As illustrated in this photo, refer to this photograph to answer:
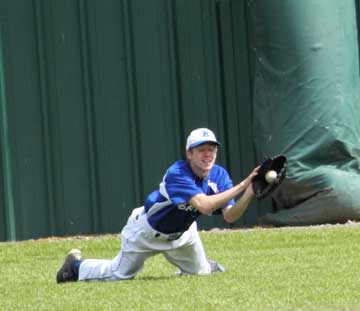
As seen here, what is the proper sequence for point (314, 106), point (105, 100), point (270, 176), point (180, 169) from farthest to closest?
1. point (105, 100)
2. point (314, 106)
3. point (180, 169)
4. point (270, 176)

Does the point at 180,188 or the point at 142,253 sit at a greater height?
the point at 180,188

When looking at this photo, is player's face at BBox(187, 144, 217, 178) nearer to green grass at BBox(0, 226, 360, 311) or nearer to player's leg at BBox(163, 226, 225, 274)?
player's leg at BBox(163, 226, 225, 274)

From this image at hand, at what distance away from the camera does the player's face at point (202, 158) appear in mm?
9492

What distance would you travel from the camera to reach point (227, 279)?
9703mm

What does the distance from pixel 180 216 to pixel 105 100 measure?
4725 mm

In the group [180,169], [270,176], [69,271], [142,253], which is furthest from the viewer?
[69,271]

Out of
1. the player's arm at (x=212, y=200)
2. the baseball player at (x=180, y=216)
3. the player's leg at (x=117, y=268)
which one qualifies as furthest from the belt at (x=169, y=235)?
the player's arm at (x=212, y=200)

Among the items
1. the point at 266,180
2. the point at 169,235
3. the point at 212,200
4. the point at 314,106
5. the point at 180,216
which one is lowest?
the point at 169,235

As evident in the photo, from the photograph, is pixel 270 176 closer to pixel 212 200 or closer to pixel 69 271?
pixel 212 200

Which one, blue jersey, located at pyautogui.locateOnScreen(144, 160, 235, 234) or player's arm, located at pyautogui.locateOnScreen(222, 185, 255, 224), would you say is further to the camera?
blue jersey, located at pyautogui.locateOnScreen(144, 160, 235, 234)

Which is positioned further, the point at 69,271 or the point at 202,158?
the point at 69,271

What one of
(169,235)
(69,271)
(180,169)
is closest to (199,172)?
(180,169)

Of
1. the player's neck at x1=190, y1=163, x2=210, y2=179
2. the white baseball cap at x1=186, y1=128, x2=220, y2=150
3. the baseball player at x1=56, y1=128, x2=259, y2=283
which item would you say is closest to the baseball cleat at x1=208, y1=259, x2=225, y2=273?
the baseball player at x1=56, y1=128, x2=259, y2=283

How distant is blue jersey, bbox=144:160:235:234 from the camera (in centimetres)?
951
